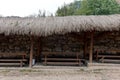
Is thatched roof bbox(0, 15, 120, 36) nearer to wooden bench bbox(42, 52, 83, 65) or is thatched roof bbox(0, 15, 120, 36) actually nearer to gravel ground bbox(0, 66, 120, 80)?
wooden bench bbox(42, 52, 83, 65)

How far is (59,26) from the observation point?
11195 millimetres

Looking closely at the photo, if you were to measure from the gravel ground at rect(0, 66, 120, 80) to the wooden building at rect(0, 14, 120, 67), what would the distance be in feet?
2.23

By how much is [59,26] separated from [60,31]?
1.10ft

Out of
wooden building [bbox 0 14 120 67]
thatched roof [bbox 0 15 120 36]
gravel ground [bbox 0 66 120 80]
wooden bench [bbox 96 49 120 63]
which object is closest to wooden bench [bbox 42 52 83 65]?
wooden building [bbox 0 14 120 67]

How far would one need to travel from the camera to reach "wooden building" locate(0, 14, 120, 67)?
1102cm

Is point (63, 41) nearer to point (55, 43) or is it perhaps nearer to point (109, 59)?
point (55, 43)

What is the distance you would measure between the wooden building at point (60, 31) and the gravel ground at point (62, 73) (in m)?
0.68

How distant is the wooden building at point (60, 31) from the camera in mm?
11023

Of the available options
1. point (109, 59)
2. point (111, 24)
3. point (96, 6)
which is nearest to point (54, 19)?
point (111, 24)

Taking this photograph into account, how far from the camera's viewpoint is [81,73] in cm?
1078

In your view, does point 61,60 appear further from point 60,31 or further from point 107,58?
point 107,58

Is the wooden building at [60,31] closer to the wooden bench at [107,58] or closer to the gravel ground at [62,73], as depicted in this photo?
the wooden bench at [107,58]

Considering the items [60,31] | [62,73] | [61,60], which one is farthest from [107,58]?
[60,31]

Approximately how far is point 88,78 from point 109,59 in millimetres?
3249
